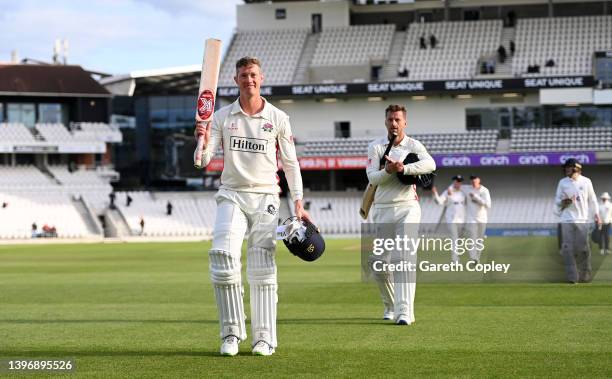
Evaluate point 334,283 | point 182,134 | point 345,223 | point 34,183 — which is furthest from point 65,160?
point 334,283

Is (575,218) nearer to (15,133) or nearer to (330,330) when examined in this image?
(330,330)

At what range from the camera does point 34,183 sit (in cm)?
6625

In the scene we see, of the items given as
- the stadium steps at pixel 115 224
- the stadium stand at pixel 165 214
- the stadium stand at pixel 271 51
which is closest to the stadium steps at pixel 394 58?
the stadium stand at pixel 271 51

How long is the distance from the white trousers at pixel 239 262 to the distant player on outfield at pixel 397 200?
2393 mm

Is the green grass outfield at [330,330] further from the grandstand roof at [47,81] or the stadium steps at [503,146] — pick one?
the grandstand roof at [47,81]

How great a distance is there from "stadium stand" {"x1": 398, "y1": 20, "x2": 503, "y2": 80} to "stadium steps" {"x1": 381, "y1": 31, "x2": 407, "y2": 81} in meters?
0.39

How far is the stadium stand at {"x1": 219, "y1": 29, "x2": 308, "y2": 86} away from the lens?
6575cm

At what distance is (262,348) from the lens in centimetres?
882

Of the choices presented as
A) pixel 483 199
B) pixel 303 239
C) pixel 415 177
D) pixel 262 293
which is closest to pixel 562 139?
pixel 483 199

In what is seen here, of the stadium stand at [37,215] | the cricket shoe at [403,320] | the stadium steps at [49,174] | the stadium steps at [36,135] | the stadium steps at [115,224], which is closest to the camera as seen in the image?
the cricket shoe at [403,320]

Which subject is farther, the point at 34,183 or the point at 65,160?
the point at 65,160

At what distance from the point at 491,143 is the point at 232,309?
53.2 meters

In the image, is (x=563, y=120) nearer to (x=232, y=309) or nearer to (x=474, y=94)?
(x=474, y=94)

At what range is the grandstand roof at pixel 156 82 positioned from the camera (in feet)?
235
